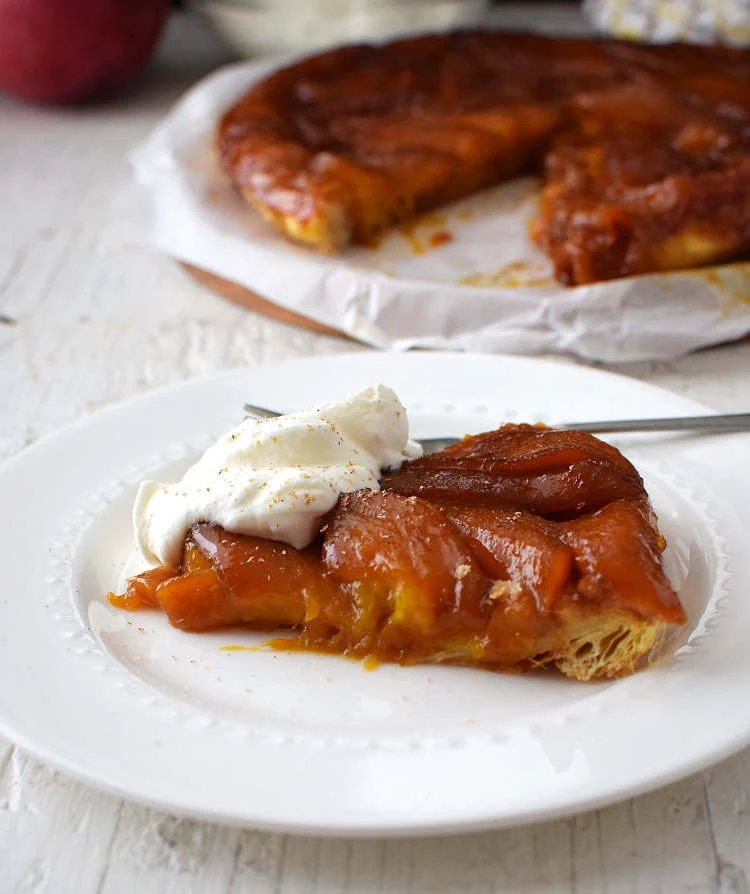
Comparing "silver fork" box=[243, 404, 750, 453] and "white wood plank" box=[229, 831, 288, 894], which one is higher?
"white wood plank" box=[229, 831, 288, 894]

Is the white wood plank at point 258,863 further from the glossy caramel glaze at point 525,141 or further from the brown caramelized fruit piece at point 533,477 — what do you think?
the glossy caramel glaze at point 525,141

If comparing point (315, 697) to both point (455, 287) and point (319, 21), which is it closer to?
point (455, 287)

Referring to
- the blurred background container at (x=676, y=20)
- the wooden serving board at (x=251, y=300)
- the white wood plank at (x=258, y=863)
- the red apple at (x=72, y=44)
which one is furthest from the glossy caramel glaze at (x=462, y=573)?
the blurred background container at (x=676, y=20)

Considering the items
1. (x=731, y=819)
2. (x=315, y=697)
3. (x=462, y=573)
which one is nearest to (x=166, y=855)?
(x=315, y=697)

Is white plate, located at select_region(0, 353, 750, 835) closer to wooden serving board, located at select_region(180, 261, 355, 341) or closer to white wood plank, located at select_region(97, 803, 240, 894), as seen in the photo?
white wood plank, located at select_region(97, 803, 240, 894)

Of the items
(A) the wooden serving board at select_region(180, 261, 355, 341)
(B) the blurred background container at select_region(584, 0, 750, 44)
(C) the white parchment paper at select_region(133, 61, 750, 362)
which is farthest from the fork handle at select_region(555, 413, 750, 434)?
(B) the blurred background container at select_region(584, 0, 750, 44)

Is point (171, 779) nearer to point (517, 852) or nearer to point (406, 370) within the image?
point (517, 852)
